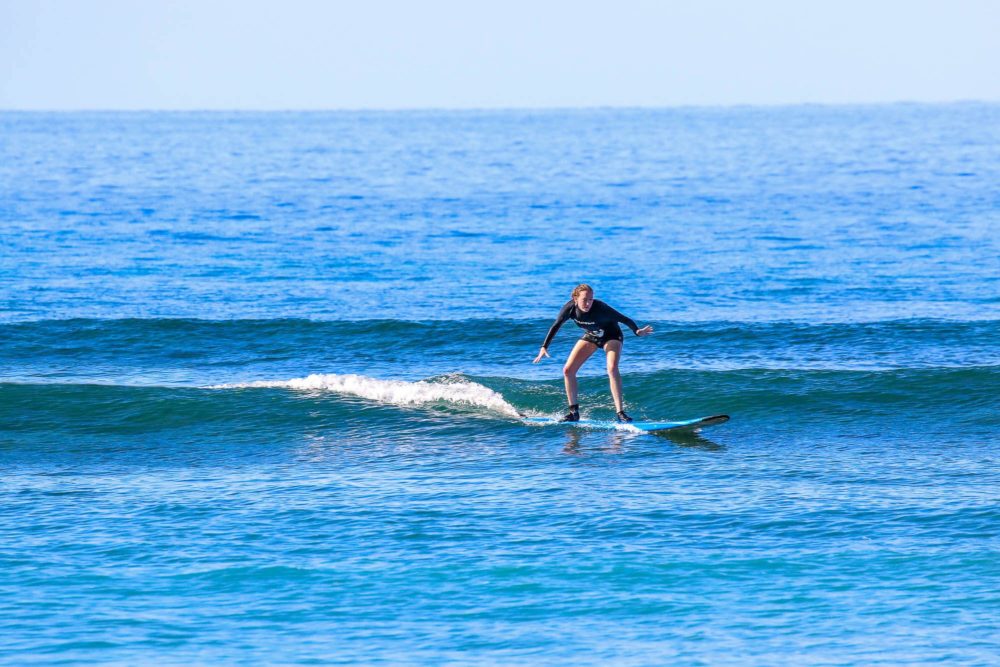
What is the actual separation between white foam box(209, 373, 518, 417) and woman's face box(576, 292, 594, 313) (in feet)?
9.45

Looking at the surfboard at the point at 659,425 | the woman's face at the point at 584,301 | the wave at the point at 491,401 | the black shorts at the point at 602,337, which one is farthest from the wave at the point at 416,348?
the woman's face at the point at 584,301

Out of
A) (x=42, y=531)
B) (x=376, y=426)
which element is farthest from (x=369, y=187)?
(x=42, y=531)

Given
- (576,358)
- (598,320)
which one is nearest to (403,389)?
(576,358)

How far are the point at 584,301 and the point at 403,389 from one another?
4.93 metres

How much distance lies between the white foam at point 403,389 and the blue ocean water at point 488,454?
0.07 m

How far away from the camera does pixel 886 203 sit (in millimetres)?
54156

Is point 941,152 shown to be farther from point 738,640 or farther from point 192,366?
point 738,640

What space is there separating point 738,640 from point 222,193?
2179 inches

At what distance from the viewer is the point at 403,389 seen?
20.1 meters

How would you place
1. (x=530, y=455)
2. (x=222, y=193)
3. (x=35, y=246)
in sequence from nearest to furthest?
1. (x=530, y=455)
2. (x=35, y=246)
3. (x=222, y=193)

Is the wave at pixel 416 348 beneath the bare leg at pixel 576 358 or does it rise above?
beneath

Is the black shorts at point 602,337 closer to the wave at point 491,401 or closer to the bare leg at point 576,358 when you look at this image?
the bare leg at point 576,358

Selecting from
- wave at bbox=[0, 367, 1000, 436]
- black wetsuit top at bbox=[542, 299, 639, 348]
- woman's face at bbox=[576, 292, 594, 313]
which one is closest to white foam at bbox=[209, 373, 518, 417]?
wave at bbox=[0, 367, 1000, 436]

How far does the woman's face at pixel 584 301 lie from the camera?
16.0 m
